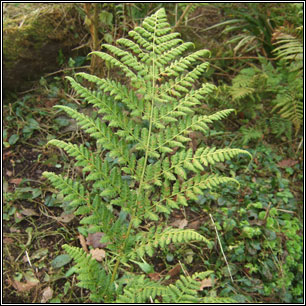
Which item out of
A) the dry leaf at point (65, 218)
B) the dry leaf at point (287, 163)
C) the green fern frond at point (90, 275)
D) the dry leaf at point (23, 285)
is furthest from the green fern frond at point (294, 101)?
the dry leaf at point (23, 285)

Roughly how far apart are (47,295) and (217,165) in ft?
6.53

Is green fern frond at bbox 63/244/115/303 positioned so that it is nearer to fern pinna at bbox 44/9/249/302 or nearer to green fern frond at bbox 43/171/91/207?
fern pinna at bbox 44/9/249/302

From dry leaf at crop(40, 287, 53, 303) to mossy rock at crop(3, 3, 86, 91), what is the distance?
2.23 meters

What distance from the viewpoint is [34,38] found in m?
3.55

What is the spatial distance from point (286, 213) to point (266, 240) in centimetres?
45

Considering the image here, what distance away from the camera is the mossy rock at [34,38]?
3.46 meters

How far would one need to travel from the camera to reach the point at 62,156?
3.12 metres

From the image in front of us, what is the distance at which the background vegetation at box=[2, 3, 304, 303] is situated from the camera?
8.52ft

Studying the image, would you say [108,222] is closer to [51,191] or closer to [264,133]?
[51,191]

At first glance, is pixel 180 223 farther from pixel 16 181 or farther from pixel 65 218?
pixel 16 181

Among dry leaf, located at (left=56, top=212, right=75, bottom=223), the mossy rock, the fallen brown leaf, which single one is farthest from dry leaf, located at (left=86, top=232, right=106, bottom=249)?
the mossy rock

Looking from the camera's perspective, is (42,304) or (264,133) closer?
(42,304)

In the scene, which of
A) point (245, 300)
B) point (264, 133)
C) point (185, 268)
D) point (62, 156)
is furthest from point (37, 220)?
point (264, 133)

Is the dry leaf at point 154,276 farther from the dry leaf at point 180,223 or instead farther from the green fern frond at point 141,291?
the green fern frond at point 141,291
